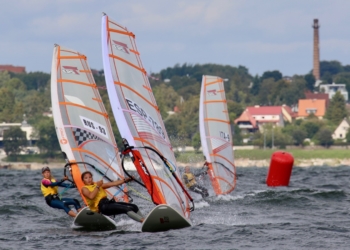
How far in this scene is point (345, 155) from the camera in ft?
282

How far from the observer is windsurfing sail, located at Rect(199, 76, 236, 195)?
83.2 ft

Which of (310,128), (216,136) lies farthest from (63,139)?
(310,128)

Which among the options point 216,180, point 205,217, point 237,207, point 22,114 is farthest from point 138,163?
point 22,114

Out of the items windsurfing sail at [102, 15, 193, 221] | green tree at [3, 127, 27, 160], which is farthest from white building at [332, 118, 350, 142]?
windsurfing sail at [102, 15, 193, 221]

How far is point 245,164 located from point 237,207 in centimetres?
6386

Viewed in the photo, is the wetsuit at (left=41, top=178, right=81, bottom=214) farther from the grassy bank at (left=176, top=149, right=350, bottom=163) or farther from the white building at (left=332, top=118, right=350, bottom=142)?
the white building at (left=332, top=118, right=350, bottom=142)

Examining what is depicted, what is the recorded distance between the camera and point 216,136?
25906 mm

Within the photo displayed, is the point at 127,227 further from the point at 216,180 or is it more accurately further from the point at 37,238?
the point at 216,180

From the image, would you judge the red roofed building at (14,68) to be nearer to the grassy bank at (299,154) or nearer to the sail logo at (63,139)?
the grassy bank at (299,154)

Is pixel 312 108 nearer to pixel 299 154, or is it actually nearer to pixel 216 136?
pixel 299 154

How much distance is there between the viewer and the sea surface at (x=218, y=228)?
14.5 metres

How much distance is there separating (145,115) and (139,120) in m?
0.25

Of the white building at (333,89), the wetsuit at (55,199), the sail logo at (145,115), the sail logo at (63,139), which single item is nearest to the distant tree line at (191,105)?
the white building at (333,89)

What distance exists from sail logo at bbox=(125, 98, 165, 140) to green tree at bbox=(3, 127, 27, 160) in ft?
247
